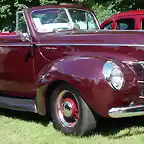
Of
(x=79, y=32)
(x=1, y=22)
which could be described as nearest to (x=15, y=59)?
(x=79, y=32)

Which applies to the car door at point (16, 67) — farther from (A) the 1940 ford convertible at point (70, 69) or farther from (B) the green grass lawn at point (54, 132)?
(B) the green grass lawn at point (54, 132)

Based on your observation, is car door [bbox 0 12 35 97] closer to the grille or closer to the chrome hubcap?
the chrome hubcap

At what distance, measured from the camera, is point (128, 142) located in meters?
5.04

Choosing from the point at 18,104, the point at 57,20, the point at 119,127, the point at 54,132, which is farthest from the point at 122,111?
the point at 57,20

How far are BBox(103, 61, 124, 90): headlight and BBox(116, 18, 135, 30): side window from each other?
4884mm

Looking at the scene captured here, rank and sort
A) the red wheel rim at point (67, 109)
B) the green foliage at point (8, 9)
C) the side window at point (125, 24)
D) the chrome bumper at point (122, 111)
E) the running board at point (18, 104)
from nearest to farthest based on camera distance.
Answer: the chrome bumper at point (122, 111) < the red wheel rim at point (67, 109) < the running board at point (18, 104) < the side window at point (125, 24) < the green foliage at point (8, 9)

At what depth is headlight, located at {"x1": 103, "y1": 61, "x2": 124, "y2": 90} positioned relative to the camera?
194 inches

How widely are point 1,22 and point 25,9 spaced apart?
8.53 m

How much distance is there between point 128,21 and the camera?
10078mm

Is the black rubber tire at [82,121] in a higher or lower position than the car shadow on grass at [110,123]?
higher

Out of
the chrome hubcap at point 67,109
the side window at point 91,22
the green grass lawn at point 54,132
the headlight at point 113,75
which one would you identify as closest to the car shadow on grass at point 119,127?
the green grass lawn at point 54,132

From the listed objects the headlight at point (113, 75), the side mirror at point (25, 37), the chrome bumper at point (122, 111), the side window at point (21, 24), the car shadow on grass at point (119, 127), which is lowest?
the car shadow on grass at point (119, 127)

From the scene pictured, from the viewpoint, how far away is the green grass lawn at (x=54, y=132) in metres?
5.16

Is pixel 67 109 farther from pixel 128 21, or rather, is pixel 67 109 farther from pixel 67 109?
pixel 128 21
